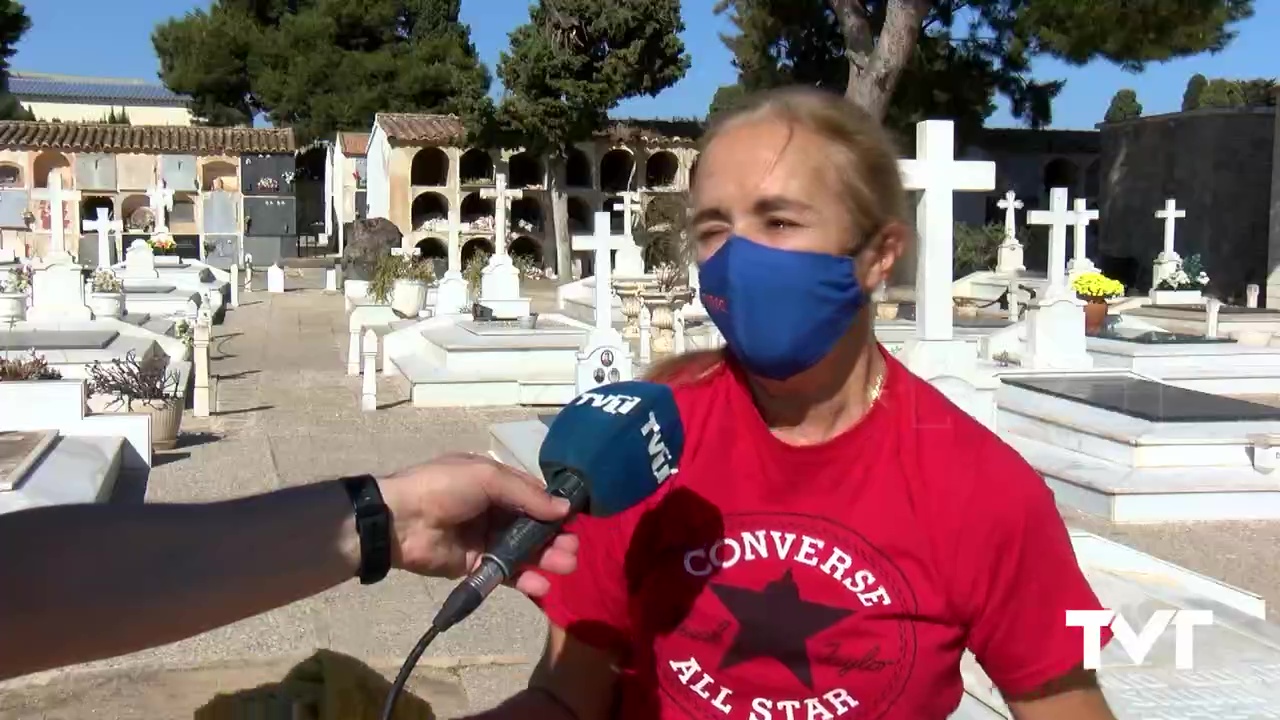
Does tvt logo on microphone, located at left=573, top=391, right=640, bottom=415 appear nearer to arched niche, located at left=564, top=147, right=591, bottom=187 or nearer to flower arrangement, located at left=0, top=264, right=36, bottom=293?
flower arrangement, located at left=0, top=264, right=36, bottom=293

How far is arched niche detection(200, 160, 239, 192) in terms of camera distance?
4091 centimetres

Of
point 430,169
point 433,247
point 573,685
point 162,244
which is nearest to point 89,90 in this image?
point 430,169

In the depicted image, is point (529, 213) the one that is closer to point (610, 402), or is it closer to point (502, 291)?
point (502, 291)

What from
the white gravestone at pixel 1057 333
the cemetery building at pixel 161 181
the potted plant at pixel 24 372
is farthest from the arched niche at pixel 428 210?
the potted plant at pixel 24 372

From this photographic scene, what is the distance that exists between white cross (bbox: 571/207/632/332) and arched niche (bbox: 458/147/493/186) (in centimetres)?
2946

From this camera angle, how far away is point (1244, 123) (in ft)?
102

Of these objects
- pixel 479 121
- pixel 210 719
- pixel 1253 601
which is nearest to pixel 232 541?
pixel 210 719

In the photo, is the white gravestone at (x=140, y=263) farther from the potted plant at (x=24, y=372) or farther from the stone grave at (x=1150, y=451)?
the stone grave at (x=1150, y=451)

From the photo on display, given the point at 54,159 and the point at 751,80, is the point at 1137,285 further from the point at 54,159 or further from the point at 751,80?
the point at 54,159

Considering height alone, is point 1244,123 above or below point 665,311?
above

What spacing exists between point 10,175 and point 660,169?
2049cm

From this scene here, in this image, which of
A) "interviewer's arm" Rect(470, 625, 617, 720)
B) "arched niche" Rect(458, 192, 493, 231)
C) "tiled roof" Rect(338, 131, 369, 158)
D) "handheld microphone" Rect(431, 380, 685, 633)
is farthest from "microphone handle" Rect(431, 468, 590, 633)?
"tiled roof" Rect(338, 131, 369, 158)

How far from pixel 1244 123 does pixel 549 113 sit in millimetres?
18123

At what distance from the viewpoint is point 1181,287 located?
2261 cm
